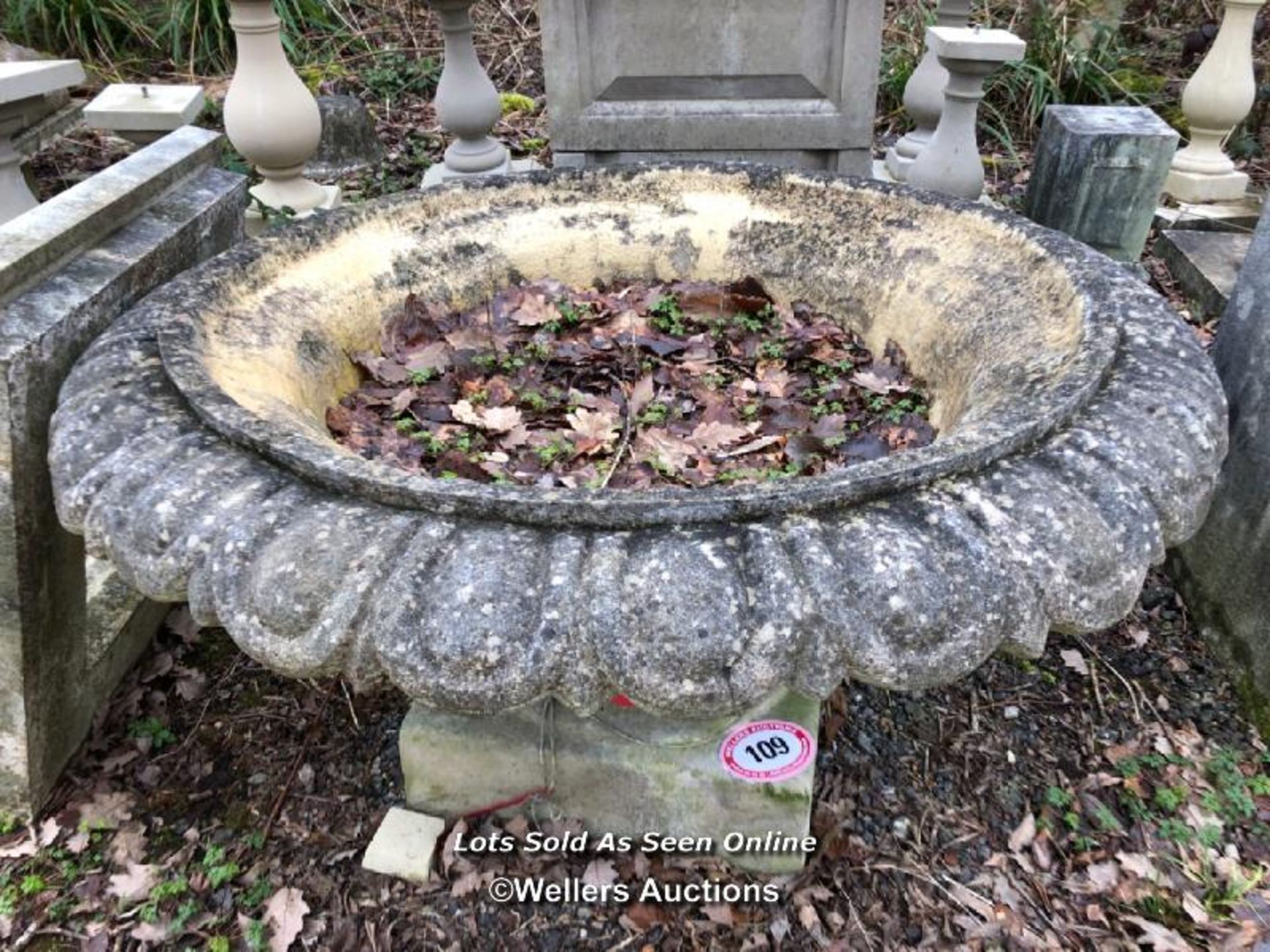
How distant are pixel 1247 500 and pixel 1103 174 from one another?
5.45 feet

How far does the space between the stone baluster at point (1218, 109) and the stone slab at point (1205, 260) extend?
361mm

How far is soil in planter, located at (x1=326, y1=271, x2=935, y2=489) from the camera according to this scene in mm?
1916

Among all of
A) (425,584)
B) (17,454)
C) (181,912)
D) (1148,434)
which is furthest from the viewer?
(181,912)

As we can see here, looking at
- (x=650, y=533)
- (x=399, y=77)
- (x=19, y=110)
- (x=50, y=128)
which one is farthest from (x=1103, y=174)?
(x=50, y=128)

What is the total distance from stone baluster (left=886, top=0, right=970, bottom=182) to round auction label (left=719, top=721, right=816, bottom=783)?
3.12 meters

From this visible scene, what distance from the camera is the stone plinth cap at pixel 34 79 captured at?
11.8 ft

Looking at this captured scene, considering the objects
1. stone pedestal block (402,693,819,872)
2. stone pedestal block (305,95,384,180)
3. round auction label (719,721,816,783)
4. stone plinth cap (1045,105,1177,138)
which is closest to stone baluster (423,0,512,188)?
stone pedestal block (305,95,384,180)

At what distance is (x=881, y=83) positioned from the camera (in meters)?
5.40

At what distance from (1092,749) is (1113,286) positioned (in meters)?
1.02

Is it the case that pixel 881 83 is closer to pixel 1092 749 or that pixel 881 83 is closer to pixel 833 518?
pixel 1092 749

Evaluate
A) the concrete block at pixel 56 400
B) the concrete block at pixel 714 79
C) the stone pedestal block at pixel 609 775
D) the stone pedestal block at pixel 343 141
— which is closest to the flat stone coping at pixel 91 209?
the concrete block at pixel 56 400

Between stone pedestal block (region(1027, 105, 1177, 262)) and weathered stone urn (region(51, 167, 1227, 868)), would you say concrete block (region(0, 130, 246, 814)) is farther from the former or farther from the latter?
stone pedestal block (region(1027, 105, 1177, 262))

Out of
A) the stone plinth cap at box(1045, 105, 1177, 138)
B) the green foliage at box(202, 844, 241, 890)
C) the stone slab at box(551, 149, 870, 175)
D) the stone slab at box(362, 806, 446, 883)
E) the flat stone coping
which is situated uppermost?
the flat stone coping

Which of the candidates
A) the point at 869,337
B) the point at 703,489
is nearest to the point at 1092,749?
the point at 869,337
